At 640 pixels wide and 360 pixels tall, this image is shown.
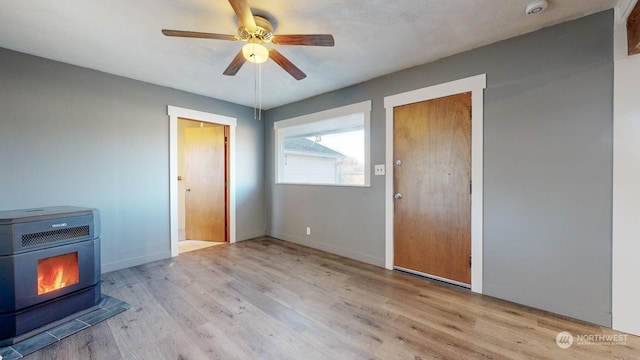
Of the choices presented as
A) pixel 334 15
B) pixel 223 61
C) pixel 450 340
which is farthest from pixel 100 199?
pixel 450 340

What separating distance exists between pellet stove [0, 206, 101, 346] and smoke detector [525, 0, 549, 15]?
3.99 m

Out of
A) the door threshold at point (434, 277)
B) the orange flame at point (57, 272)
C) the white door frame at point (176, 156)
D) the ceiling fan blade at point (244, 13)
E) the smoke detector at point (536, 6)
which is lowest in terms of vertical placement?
the door threshold at point (434, 277)

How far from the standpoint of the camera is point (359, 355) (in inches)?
66.7

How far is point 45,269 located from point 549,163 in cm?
429

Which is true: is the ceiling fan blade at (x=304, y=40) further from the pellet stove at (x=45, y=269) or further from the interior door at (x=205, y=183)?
the interior door at (x=205, y=183)

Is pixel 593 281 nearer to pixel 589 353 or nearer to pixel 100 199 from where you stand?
pixel 589 353

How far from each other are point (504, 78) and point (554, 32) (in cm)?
46

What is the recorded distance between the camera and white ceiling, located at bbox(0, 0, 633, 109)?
1924 millimetres

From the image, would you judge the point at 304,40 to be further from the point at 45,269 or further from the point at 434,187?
the point at 45,269

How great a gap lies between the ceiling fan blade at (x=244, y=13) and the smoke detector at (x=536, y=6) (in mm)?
2035

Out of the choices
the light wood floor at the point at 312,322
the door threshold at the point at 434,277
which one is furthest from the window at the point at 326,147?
the light wood floor at the point at 312,322

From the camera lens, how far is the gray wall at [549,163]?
6.61 feet

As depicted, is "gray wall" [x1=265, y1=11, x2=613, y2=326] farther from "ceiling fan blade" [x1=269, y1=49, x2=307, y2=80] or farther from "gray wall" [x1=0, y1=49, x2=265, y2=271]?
"gray wall" [x1=0, y1=49, x2=265, y2=271]

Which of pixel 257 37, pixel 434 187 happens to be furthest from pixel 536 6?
pixel 257 37
